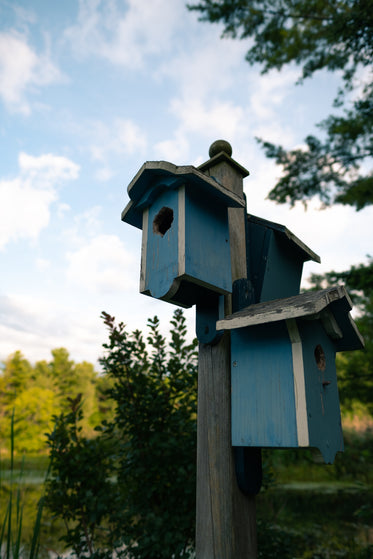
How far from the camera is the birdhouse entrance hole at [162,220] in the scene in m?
1.89

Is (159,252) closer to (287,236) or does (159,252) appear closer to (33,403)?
(287,236)

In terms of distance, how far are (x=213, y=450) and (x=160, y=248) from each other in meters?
0.99

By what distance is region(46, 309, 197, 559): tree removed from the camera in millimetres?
2498

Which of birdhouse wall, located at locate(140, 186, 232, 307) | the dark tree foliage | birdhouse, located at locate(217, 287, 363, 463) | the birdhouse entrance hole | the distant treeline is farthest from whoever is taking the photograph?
the distant treeline

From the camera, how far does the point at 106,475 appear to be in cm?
272

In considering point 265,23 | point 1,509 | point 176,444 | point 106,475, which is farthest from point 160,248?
point 1,509

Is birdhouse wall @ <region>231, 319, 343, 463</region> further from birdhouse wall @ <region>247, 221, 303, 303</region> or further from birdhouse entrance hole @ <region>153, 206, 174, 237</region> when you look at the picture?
birdhouse entrance hole @ <region>153, 206, 174, 237</region>

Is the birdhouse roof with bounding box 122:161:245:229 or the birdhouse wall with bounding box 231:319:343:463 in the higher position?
the birdhouse roof with bounding box 122:161:245:229

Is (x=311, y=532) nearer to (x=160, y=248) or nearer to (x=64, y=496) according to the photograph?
(x=64, y=496)

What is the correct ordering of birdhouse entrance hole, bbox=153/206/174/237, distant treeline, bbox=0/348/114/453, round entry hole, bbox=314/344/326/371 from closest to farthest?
round entry hole, bbox=314/344/326/371
birdhouse entrance hole, bbox=153/206/174/237
distant treeline, bbox=0/348/114/453

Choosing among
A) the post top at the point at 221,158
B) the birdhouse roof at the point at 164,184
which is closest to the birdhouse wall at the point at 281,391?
the birdhouse roof at the point at 164,184

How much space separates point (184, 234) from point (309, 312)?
65 cm

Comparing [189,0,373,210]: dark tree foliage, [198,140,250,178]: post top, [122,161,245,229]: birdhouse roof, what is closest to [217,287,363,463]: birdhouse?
[122,161,245,229]: birdhouse roof

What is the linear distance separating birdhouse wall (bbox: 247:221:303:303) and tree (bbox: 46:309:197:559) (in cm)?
123
